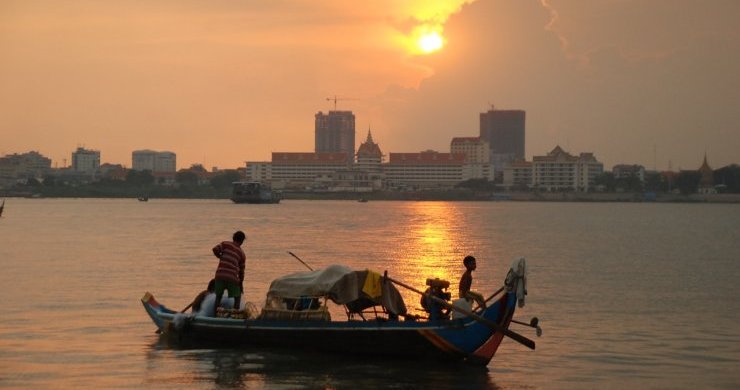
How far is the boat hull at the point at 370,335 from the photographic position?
18422 millimetres

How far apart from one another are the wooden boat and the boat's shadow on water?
16cm

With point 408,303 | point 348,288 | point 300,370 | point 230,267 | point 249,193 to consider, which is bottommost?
point 300,370

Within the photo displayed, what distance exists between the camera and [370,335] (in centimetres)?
1900

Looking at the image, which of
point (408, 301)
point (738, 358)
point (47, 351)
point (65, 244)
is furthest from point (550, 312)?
point (65, 244)

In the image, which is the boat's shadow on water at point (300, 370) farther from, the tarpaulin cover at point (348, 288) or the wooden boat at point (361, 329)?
the tarpaulin cover at point (348, 288)

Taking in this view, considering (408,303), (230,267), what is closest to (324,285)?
(230,267)

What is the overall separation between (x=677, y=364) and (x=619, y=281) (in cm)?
1811

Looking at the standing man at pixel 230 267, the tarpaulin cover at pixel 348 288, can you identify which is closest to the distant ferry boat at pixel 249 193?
the standing man at pixel 230 267

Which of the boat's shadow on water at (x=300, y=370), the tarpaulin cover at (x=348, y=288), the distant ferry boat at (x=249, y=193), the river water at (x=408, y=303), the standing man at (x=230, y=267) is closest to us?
the boat's shadow on water at (x=300, y=370)

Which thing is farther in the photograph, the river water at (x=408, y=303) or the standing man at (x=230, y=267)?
the standing man at (x=230, y=267)

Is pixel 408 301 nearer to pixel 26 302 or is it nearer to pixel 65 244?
pixel 26 302

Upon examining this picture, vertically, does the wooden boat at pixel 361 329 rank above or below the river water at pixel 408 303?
above

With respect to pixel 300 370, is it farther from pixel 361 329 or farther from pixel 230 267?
pixel 230 267

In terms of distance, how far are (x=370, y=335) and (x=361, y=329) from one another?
182 millimetres
